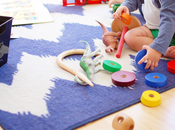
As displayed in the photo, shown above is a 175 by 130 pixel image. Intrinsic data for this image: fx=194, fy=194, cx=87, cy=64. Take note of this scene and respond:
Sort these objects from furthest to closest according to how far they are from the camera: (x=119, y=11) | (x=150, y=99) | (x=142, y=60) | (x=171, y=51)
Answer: (x=119, y=11)
(x=171, y=51)
(x=142, y=60)
(x=150, y=99)

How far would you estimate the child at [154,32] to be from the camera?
723 millimetres

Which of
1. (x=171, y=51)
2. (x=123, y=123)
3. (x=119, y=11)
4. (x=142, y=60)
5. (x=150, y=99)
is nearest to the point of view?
(x=123, y=123)

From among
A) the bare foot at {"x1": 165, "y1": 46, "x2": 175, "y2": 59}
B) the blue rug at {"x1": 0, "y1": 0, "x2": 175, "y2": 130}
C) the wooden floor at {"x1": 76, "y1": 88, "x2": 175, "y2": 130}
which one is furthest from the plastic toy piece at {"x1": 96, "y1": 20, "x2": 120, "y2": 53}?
the wooden floor at {"x1": 76, "y1": 88, "x2": 175, "y2": 130}

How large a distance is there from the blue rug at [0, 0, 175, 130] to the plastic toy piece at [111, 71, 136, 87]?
16mm

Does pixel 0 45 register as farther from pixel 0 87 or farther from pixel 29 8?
pixel 29 8

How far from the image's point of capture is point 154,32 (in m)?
0.93

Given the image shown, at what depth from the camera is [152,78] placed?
0.69 metres

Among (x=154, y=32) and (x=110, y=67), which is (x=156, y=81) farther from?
(x=154, y=32)

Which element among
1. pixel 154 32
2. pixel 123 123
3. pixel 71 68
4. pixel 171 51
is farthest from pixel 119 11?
pixel 123 123

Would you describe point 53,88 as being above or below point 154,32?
below

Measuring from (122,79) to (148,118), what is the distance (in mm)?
174

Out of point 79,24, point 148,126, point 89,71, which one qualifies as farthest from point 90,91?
point 79,24

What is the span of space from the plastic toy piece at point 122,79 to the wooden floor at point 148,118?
92 mm

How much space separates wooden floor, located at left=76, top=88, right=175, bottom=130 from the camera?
20.5 inches
